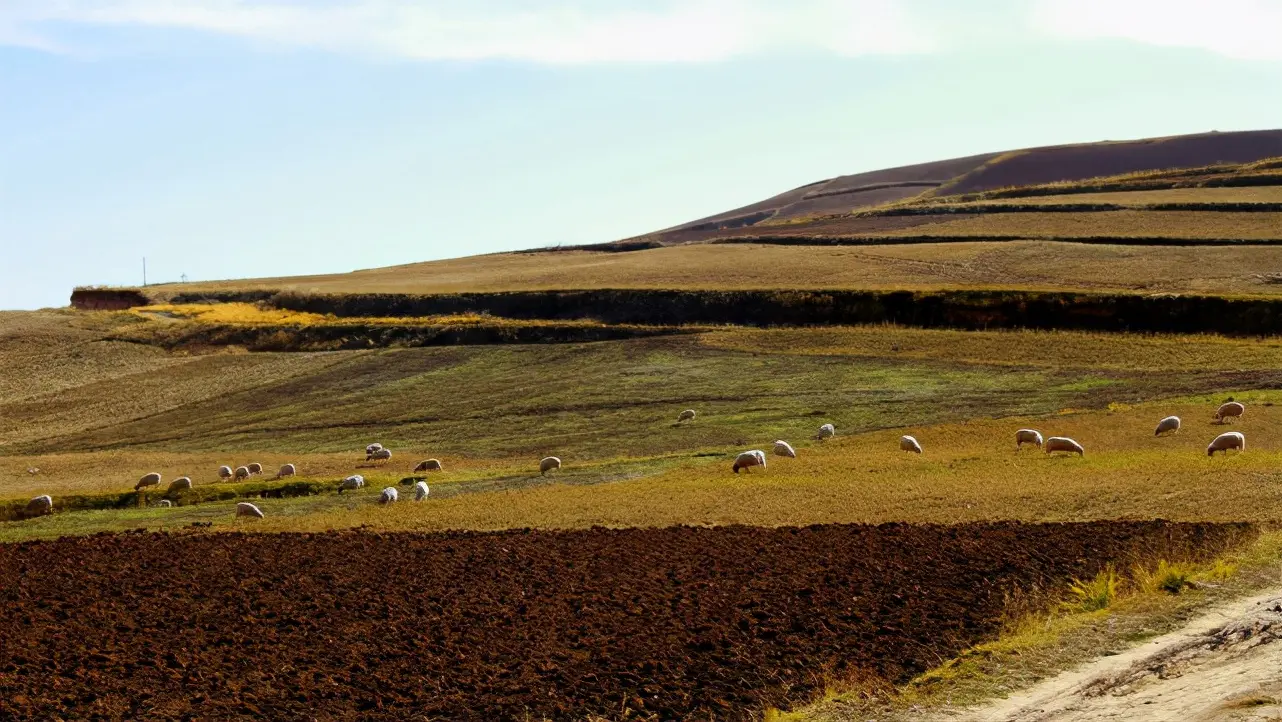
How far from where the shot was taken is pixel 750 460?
35562mm

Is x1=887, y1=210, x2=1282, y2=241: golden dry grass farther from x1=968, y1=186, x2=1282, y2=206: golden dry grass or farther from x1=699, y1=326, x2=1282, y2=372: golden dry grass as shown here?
x1=699, y1=326, x2=1282, y2=372: golden dry grass

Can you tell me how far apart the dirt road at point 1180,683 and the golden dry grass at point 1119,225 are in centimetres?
7084

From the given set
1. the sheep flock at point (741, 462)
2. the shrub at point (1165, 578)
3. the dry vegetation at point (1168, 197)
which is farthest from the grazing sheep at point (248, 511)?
the dry vegetation at point (1168, 197)

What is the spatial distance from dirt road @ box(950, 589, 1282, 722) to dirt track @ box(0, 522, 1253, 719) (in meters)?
2.06

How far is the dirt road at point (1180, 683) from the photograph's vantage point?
12.7 meters

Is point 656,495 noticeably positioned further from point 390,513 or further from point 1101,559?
point 1101,559

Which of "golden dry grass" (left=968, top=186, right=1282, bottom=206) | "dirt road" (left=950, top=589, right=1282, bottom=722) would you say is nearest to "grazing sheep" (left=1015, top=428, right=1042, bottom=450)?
"dirt road" (left=950, top=589, right=1282, bottom=722)

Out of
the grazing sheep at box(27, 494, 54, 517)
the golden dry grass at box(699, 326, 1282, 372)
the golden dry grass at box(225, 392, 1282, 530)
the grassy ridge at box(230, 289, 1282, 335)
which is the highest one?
the grassy ridge at box(230, 289, 1282, 335)

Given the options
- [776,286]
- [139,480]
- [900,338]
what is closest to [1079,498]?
[139,480]

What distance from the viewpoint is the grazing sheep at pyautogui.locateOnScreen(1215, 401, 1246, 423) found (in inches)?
1475

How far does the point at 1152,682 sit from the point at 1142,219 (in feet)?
277

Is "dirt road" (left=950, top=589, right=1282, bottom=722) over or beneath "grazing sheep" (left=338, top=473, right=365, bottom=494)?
over

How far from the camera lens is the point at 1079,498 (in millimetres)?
27156

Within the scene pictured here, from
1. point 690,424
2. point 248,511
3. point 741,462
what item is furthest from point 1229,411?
point 248,511
